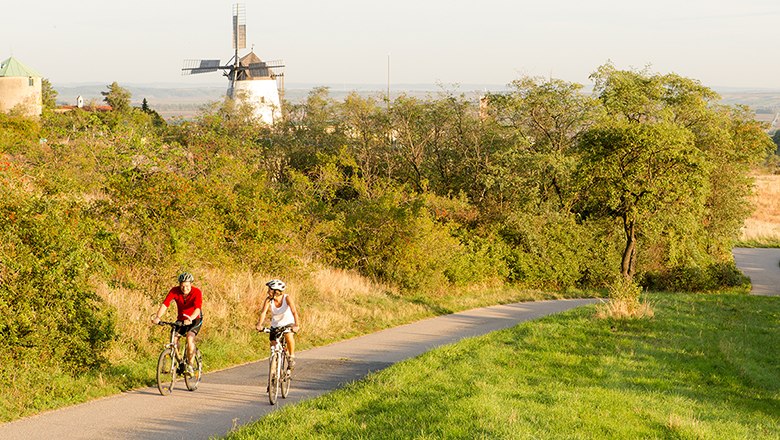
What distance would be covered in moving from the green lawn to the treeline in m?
5.14

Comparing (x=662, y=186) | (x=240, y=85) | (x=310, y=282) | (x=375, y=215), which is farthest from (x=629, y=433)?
(x=240, y=85)

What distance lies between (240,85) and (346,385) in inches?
3410

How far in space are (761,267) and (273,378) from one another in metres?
49.8

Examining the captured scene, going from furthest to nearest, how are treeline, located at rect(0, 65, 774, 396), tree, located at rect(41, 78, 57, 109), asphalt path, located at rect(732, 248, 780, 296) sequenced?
tree, located at rect(41, 78, 57, 109) < asphalt path, located at rect(732, 248, 780, 296) < treeline, located at rect(0, 65, 774, 396)

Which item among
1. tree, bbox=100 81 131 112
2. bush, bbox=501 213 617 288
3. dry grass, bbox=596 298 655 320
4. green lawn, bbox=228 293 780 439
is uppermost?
tree, bbox=100 81 131 112

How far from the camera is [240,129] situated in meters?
59.2

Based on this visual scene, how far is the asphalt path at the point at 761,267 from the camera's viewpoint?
4602 cm

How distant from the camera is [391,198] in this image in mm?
31031

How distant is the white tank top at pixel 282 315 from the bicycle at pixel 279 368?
11 cm

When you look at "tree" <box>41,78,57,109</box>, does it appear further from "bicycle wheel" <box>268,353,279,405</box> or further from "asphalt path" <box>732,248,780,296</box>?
"bicycle wheel" <box>268,353,279,405</box>

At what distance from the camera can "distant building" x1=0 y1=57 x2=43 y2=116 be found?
317 ft

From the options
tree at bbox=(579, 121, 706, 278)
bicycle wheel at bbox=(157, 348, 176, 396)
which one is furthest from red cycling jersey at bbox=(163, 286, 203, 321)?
tree at bbox=(579, 121, 706, 278)

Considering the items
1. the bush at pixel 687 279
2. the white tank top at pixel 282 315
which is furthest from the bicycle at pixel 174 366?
the bush at pixel 687 279

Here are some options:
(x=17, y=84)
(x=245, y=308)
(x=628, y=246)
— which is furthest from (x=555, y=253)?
(x=17, y=84)
